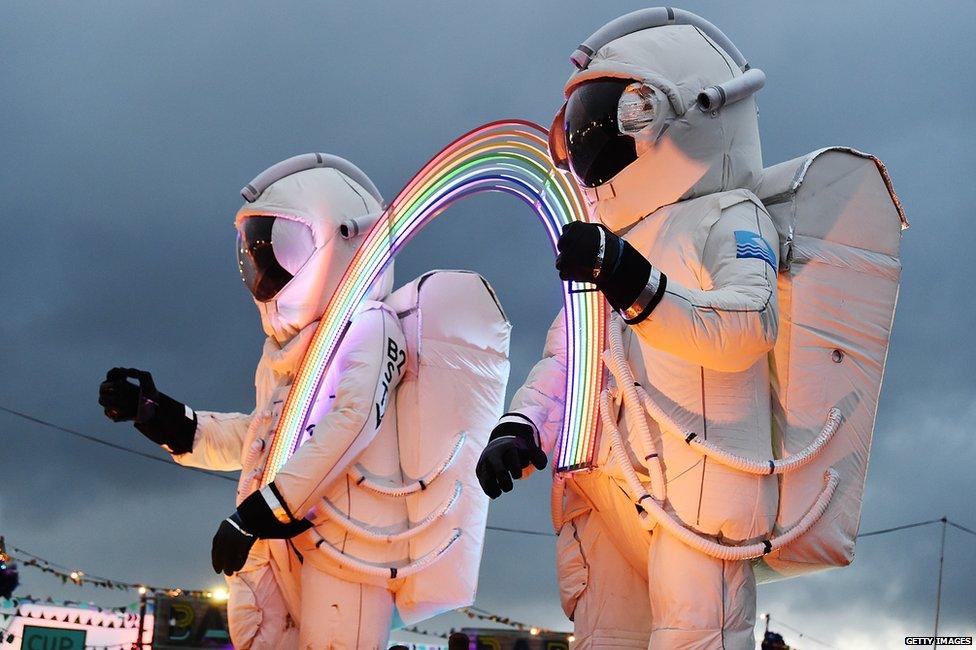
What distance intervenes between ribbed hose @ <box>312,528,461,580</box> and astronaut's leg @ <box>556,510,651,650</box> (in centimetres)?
118

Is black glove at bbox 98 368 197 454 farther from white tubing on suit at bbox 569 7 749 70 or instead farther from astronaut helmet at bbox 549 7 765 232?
white tubing on suit at bbox 569 7 749 70

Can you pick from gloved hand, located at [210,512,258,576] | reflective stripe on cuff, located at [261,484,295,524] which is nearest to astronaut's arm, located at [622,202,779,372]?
reflective stripe on cuff, located at [261,484,295,524]

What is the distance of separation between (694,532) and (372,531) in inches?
86.4

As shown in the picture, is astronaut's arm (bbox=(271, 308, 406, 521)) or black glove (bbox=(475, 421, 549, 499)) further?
astronaut's arm (bbox=(271, 308, 406, 521))

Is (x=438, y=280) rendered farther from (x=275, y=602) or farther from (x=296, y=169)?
(x=275, y=602)

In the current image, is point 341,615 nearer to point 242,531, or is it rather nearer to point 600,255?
point 242,531

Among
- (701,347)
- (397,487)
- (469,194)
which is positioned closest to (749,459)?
(701,347)

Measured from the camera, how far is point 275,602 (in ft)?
21.2

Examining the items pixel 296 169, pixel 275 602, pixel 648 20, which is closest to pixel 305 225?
pixel 296 169

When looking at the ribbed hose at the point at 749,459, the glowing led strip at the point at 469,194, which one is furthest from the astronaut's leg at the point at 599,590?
the ribbed hose at the point at 749,459

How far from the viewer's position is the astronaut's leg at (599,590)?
4.99 meters

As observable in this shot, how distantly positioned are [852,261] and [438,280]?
2521 millimetres

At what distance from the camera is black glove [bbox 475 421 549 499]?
4863 millimetres

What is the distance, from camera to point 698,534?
14.7 feet
